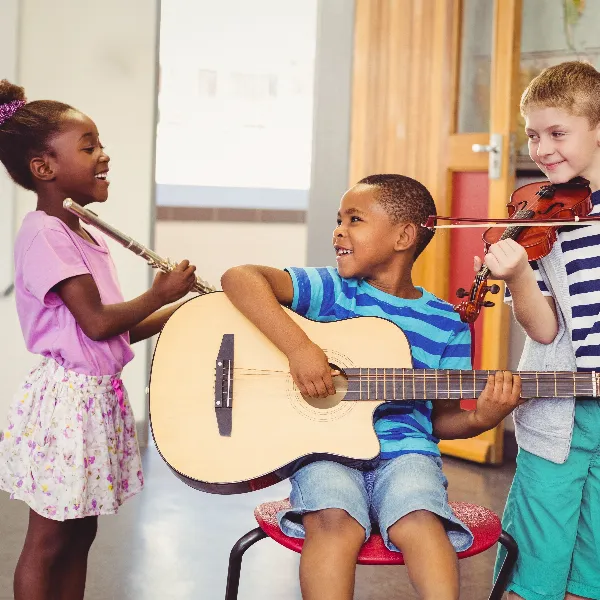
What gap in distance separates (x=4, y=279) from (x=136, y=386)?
2.13ft

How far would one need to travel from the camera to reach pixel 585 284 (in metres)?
1.68

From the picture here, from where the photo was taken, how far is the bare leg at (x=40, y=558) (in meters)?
1.81

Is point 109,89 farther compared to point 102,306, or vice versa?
point 109,89

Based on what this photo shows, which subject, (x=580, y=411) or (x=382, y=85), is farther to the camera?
(x=382, y=85)

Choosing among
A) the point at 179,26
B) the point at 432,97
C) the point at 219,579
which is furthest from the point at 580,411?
the point at 179,26

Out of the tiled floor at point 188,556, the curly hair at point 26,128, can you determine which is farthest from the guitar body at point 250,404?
the tiled floor at point 188,556

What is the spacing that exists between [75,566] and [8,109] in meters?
0.92

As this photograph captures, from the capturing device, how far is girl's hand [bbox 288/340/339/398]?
165cm

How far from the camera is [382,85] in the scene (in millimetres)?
3984

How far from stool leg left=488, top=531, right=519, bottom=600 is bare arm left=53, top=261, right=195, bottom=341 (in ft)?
2.47

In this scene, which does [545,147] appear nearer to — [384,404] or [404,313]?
[404,313]

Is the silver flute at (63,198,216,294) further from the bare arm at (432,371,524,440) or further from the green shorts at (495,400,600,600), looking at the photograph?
the green shorts at (495,400,600,600)

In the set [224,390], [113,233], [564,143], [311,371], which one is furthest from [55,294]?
[564,143]

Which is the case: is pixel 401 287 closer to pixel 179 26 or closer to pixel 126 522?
pixel 126 522
